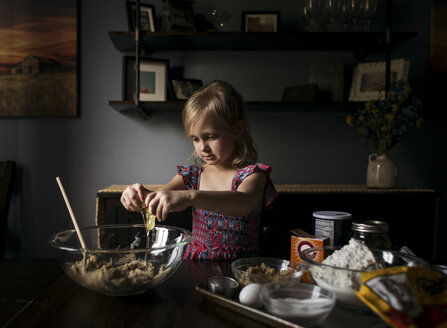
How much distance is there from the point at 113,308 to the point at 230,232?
63 cm

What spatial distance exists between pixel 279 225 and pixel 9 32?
2070mm

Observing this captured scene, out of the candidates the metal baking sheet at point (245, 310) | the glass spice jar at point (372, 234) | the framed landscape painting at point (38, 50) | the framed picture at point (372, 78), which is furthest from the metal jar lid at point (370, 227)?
the framed landscape painting at point (38, 50)

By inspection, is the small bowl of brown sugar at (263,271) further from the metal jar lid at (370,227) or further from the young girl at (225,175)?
the young girl at (225,175)

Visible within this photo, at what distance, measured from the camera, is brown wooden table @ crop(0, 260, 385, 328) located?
1.85 ft

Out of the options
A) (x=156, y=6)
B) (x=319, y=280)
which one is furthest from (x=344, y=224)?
(x=156, y=6)

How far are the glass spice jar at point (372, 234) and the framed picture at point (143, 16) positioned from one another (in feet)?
5.86

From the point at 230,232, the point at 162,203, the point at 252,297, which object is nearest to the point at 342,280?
the point at 252,297

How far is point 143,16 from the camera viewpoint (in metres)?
2.10

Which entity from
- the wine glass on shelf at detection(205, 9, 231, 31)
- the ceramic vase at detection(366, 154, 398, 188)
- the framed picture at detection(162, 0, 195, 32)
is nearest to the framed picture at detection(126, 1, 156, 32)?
the framed picture at detection(162, 0, 195, 32)

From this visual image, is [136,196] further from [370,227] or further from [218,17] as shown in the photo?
[218,17]

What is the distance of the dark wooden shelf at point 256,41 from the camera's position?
1.96 m

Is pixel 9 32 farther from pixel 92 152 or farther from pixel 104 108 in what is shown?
pixel 92 152

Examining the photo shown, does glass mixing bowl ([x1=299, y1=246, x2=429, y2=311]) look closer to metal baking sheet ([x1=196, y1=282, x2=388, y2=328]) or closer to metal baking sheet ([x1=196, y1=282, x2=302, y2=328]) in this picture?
metal baking sheet ([x1=196, y1=282, x2=388, y2=328])

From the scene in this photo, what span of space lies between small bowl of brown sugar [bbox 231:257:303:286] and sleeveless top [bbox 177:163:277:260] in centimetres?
37
